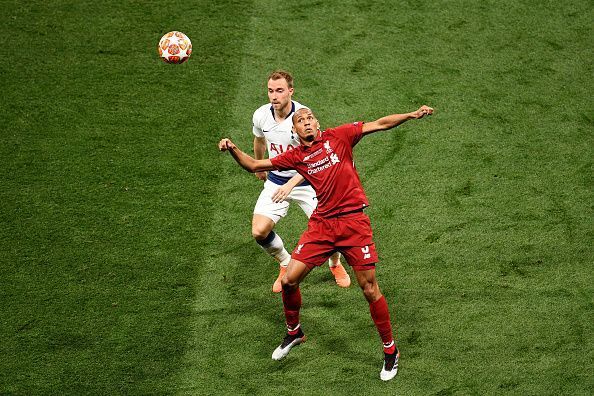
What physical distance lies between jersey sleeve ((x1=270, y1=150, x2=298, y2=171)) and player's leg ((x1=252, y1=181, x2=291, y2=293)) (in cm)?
82

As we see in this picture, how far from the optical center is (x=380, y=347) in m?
8.38

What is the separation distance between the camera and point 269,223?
881 cm

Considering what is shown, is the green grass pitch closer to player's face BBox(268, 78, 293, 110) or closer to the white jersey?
the white jersey

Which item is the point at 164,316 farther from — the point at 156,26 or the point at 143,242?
the point at 156,26

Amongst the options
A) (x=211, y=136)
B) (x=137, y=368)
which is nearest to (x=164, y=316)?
(x=137, y=368)

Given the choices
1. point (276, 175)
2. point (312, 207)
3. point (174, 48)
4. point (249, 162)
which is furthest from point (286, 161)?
point (174, 48)

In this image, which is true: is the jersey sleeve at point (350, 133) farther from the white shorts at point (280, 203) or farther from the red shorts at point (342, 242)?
the white shorts at point (280, 203)

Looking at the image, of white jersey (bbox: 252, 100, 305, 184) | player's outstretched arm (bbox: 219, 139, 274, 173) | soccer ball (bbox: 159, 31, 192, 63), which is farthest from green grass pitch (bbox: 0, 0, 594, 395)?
player's outstretched arm (bbox: 219, 139, 274, 173)

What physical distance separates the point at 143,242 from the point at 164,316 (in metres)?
1.10

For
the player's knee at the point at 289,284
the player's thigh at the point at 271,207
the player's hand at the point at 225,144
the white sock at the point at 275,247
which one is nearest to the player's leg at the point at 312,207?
the player's thigh at the point at 271,207

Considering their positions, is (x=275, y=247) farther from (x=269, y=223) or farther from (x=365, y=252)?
(x=365, y=252)

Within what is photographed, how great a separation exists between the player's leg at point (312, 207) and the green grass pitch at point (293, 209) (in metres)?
→ 0.13

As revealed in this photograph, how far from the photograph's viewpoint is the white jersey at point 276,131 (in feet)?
28.8

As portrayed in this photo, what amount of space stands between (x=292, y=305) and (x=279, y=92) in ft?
6.17
